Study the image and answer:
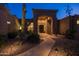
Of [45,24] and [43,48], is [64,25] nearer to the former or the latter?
[45,24]

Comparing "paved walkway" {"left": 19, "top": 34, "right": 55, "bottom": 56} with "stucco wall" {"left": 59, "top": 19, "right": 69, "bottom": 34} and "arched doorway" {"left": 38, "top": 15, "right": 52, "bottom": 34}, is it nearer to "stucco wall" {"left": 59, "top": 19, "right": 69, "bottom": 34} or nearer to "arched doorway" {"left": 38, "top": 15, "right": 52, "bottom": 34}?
"arched doorway" {"left": 38, "top": 15, "right": 52, "bottom": 34}

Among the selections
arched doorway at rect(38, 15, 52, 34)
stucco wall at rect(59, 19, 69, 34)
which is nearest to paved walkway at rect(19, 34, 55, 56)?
arched doorway at rect(38, 15, 52, 34)

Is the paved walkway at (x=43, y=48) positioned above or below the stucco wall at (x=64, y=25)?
below

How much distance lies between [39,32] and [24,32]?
23cm

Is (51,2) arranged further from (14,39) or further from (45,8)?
(14,39)

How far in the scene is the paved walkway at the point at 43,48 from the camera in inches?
428

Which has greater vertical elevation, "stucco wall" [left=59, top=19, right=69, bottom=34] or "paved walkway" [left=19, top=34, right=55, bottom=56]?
"stucco wall" [left=59, top=19, right=69, bottom=34]

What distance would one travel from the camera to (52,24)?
1095 cm

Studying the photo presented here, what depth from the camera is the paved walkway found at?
10.9 meters

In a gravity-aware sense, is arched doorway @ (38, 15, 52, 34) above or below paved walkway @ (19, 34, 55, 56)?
above

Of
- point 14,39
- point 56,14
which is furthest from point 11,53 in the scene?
point 56,14

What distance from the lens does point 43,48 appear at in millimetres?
10906

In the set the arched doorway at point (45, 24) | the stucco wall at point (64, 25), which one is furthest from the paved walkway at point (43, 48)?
the stucco wall at point (64, 25)

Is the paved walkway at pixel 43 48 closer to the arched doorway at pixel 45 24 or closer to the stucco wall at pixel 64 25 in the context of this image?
the arched doorway at pixel 45 24
